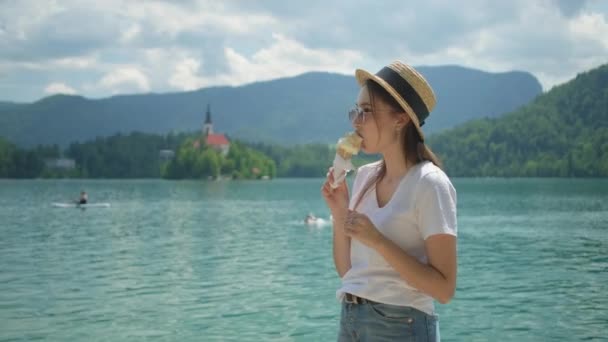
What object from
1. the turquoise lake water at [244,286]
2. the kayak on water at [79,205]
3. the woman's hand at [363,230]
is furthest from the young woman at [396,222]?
the kayak on water at [79,205]

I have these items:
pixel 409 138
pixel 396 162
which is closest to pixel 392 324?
pixel 396 162

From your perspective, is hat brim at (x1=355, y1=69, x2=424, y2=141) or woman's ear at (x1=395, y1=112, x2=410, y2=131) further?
woman's ear at (x1=395, y1=112, x2=410, y2=131)

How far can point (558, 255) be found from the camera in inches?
1184

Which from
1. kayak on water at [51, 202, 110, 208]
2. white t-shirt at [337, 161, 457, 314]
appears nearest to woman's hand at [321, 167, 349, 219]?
white t-shirt at [337, 161, 457, 314]

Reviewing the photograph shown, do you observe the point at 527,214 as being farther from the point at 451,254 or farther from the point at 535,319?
the point at 451,254

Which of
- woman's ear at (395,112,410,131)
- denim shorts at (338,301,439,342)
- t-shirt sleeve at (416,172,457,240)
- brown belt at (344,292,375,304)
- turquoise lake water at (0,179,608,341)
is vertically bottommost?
turquoise lake water at (0,179,608,341)

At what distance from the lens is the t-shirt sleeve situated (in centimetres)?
316

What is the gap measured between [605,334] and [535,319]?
5.63 feet

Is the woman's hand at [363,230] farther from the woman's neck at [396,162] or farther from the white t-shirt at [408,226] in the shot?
the woman's neck at [396,162]

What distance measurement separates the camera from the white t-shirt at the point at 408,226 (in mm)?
3184

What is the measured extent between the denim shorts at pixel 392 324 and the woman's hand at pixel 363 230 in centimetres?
32

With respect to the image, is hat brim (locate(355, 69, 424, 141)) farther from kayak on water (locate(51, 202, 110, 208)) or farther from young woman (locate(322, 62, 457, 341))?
kayak on water (locate(51, 202, 110, 208))

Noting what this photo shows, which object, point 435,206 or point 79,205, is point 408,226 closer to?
point 435,206

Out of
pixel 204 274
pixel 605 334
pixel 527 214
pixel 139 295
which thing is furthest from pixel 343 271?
pixel 527 214
